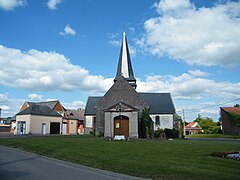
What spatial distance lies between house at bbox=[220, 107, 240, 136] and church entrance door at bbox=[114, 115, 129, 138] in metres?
32.8

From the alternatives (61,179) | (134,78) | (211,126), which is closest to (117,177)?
(61,179)

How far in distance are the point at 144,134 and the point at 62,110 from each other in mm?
33061

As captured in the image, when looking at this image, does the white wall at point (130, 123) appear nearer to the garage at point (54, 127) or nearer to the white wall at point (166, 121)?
the white wall at point (166, 121)

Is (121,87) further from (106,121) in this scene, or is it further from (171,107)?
(171,107)

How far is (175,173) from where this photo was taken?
861cm

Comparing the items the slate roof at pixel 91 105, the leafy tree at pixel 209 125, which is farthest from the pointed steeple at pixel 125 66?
the leafy tree at pixel 209 125

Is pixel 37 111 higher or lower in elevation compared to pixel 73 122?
higher

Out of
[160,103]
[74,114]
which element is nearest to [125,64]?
[160,103]

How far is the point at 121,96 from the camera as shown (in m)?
38.6

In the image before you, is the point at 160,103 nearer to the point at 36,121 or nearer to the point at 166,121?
the point at 166,121

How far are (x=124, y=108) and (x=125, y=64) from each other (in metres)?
16.9

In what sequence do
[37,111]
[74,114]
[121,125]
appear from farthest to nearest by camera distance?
[74,114] < [37,111] < [121,125]

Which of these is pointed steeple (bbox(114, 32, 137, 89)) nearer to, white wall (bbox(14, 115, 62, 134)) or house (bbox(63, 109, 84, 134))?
white wall (bbox(14, 115, 62, 134))

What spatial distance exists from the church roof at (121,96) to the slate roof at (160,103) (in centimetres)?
960
